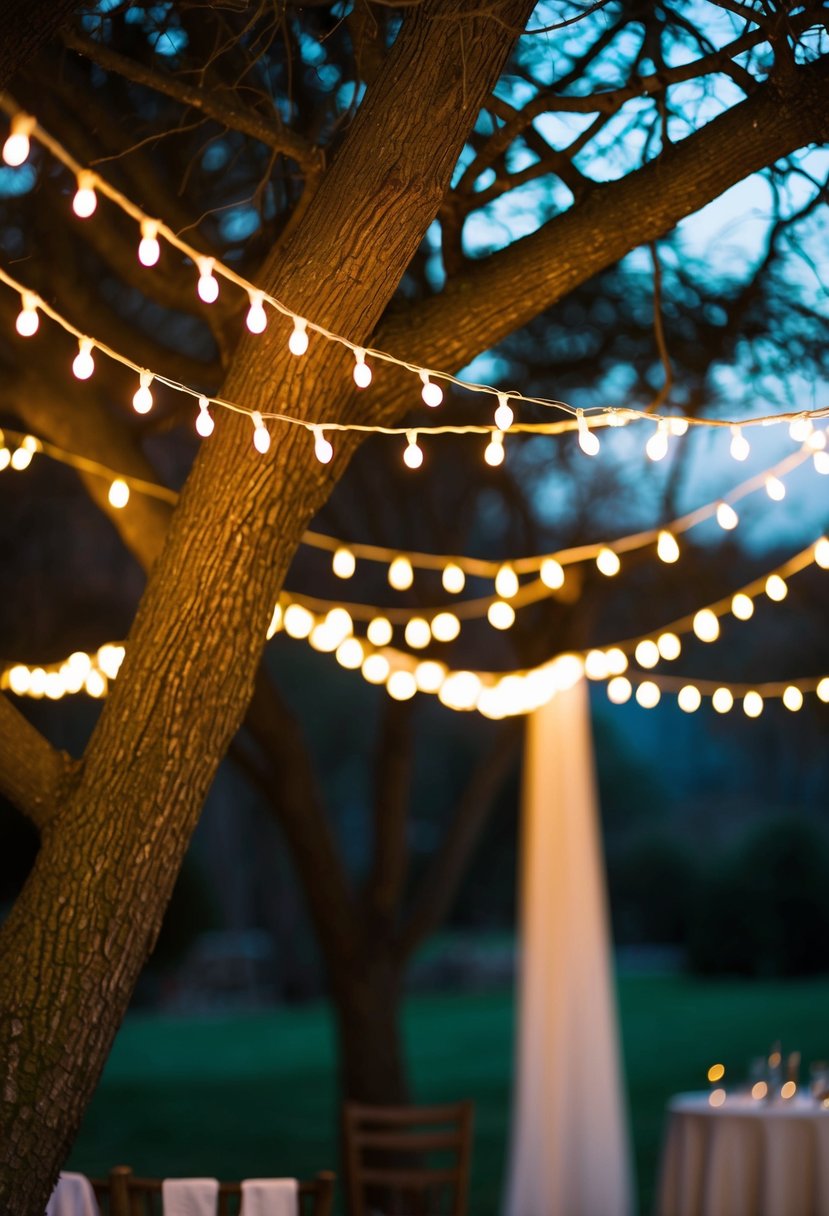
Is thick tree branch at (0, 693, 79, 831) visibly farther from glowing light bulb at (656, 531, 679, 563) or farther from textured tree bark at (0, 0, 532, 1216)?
glowing light bulb at (656, 531, 679, 563)

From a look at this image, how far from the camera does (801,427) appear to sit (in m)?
2.96

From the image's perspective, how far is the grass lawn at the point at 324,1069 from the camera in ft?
23.6

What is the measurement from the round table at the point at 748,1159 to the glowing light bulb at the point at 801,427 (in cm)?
236

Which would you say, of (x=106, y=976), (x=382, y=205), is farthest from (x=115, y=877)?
(x=382, y=205)

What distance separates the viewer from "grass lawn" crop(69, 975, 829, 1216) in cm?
721

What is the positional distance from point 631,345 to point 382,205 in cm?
257

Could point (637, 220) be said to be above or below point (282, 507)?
above

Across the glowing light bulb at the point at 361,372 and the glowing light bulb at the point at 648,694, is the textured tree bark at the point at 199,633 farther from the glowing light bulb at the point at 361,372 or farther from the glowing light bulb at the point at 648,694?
the glowing light bulb at the point at 648,694

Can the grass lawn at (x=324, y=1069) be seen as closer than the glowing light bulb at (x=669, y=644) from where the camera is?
No

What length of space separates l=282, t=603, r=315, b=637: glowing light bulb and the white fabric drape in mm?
1133

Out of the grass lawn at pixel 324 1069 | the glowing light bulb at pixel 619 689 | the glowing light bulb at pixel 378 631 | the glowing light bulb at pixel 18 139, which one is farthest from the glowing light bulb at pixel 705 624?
the grass lawn at pixel 324 1069

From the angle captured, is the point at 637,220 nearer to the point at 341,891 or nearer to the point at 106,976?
the point at 106,976

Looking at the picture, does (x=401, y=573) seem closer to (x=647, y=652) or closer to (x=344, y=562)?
(x=344, y=562)

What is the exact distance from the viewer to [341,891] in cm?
539
